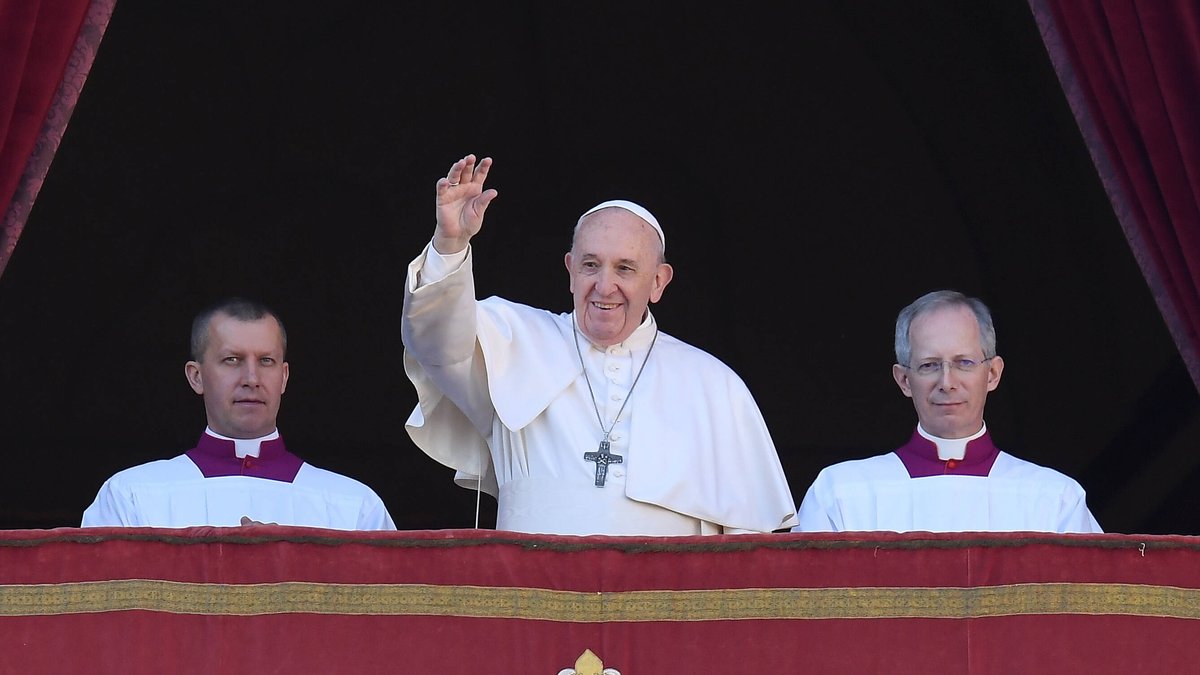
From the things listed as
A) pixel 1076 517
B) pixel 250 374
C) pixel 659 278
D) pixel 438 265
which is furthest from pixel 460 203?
pixel 1076 517

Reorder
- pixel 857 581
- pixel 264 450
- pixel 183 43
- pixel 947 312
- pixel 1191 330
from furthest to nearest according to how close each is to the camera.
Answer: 1. pixel 183 43
2. pixel 264 450
3. pixel 947 312
4. pixel 1191 330
5. pixel 857 581

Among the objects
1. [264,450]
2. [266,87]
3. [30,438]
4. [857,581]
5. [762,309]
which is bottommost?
[857,581]

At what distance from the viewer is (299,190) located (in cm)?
778

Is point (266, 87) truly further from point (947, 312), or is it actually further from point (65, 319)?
point (947, 312)

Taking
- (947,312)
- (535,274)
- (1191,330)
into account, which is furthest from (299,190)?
(1191,330)

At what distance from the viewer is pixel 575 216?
7.95 m

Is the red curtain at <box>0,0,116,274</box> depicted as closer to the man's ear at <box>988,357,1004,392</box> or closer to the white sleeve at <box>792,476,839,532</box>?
the white sleeve at <box>792,476,839,532</box>

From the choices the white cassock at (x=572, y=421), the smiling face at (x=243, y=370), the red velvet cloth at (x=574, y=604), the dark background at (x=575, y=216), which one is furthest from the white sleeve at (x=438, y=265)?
the dark background at (x=575, y=216)

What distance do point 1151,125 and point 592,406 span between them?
1.38m

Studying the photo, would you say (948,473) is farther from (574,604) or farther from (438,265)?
(574,604)

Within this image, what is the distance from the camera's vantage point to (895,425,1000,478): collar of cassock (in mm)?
4820

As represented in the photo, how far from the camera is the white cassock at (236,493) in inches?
199

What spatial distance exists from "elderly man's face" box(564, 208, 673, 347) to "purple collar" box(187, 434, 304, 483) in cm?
116

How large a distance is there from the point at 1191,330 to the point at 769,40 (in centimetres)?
358
